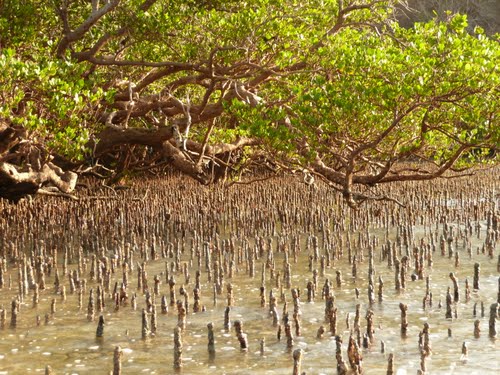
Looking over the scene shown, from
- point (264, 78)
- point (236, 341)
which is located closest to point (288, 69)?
point (264, 78)

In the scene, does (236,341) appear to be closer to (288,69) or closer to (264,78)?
(264,78)

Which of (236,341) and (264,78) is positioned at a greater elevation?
(264,78)

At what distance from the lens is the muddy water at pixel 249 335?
15.3 feet

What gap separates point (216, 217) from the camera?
10.8 metres

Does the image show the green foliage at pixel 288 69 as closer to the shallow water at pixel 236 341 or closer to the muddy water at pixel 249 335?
the muddy water at pixel 249 335

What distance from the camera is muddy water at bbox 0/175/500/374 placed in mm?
4676

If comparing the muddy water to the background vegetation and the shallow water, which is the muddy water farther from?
the background vegetation

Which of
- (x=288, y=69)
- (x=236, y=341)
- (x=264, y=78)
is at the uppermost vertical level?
(x=288, y=69)

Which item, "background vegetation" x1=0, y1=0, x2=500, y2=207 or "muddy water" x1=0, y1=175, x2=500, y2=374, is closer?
"muddy water" x1=0, y1=175, x2=500, y2=374

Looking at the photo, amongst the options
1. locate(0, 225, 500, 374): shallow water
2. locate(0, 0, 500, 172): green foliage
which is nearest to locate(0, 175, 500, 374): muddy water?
locate(0, 225, 500, 374): shallow water

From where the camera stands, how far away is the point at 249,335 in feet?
17.6

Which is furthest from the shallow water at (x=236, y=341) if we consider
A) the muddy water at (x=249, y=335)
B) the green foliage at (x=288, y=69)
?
the green foliage at (x=288, y=69)

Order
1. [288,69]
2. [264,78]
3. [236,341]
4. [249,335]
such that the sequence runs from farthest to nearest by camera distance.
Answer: [288,69] → [264,78] → [249,335] → [236,341]

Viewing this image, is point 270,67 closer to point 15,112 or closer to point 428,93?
point 428,93
